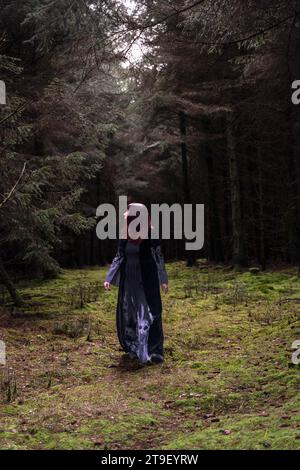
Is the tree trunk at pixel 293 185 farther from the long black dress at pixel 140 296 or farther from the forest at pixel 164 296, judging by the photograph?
the long black dress at pixel 140 296

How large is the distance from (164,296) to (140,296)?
6125 mm

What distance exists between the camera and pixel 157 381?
6.53 m

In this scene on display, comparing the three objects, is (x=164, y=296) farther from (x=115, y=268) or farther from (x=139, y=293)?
(x=139, y=293)

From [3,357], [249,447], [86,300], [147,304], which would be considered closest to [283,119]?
[86,300]

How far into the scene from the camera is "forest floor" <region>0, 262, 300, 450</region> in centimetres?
462

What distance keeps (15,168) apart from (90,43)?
14.5 feet

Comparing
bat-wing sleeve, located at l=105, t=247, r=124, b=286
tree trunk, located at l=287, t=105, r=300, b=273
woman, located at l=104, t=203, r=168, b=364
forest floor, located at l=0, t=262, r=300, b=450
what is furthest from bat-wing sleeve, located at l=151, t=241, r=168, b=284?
tree trunk, located at l=287, t=105, r=300, b=273

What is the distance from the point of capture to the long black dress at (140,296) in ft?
24.9

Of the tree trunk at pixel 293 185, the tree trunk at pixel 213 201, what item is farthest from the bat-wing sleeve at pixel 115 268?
the tree trunk at pixel 213 201

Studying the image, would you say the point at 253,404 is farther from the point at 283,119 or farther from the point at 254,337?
the point at 283,119

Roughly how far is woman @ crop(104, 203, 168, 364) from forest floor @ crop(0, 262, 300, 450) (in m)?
0.33

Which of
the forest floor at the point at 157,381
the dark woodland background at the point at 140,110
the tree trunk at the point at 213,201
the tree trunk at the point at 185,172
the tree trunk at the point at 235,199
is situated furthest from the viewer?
the tree trunk at the point at 213,201

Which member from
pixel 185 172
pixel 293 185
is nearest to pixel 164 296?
pixel 293 185

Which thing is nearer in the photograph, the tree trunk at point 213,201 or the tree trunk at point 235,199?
the tree trunk at point 235,199
